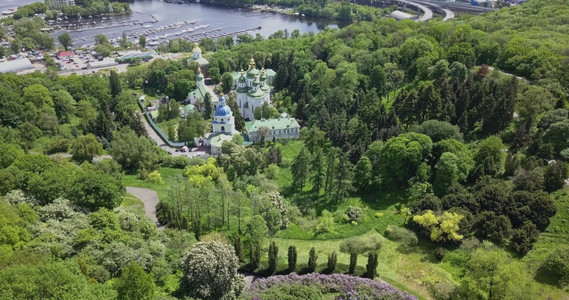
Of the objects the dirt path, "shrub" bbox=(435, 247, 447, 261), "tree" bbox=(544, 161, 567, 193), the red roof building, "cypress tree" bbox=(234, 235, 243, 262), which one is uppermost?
"tree" bbox=(544, 161, 567, 193)

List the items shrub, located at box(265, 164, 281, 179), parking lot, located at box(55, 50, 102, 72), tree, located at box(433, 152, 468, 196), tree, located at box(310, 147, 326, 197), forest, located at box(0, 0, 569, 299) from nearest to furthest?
forest, located at box(0, 0, 569, 299) < tree, located at box(433, 152, 468, 196) < tree, located at box(310, 147, 326, 197) < shrub, located at box(265, 164, 281, 179) < parking lot, located at box(55, 50, 102, 72)

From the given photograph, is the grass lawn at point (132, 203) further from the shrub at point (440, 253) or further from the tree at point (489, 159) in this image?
the tree at point (489, 159)

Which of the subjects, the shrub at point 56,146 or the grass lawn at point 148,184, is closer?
the grass lawn at point 148,184

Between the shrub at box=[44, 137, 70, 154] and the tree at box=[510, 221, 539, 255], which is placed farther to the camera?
the shrub at box=[44, 137, 70, 154]

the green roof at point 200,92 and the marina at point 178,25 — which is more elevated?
the marina at point 178,25

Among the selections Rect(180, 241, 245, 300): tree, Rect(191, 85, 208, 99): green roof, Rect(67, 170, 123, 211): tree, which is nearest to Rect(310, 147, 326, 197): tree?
Rect(180, 241, 245, 300): tree

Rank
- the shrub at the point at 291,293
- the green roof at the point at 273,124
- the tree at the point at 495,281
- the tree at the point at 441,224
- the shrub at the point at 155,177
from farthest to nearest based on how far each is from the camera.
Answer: the green roof at the point at 273,124
the shrub at the point at 155,177
the tree at the point at 441,224
the shrub at the point at 291,293
the tree at the point at 495,281

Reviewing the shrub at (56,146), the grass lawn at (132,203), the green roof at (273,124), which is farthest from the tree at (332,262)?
the shrub at (56,146)

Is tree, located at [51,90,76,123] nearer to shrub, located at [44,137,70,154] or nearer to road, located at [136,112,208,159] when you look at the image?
road, located at [136,112,208,159]

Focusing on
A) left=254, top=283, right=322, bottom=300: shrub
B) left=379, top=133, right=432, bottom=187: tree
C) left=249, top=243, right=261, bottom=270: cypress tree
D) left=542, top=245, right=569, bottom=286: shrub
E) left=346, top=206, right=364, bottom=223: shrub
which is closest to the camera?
left=254, top=283, right=322, bottom=300: shrub
